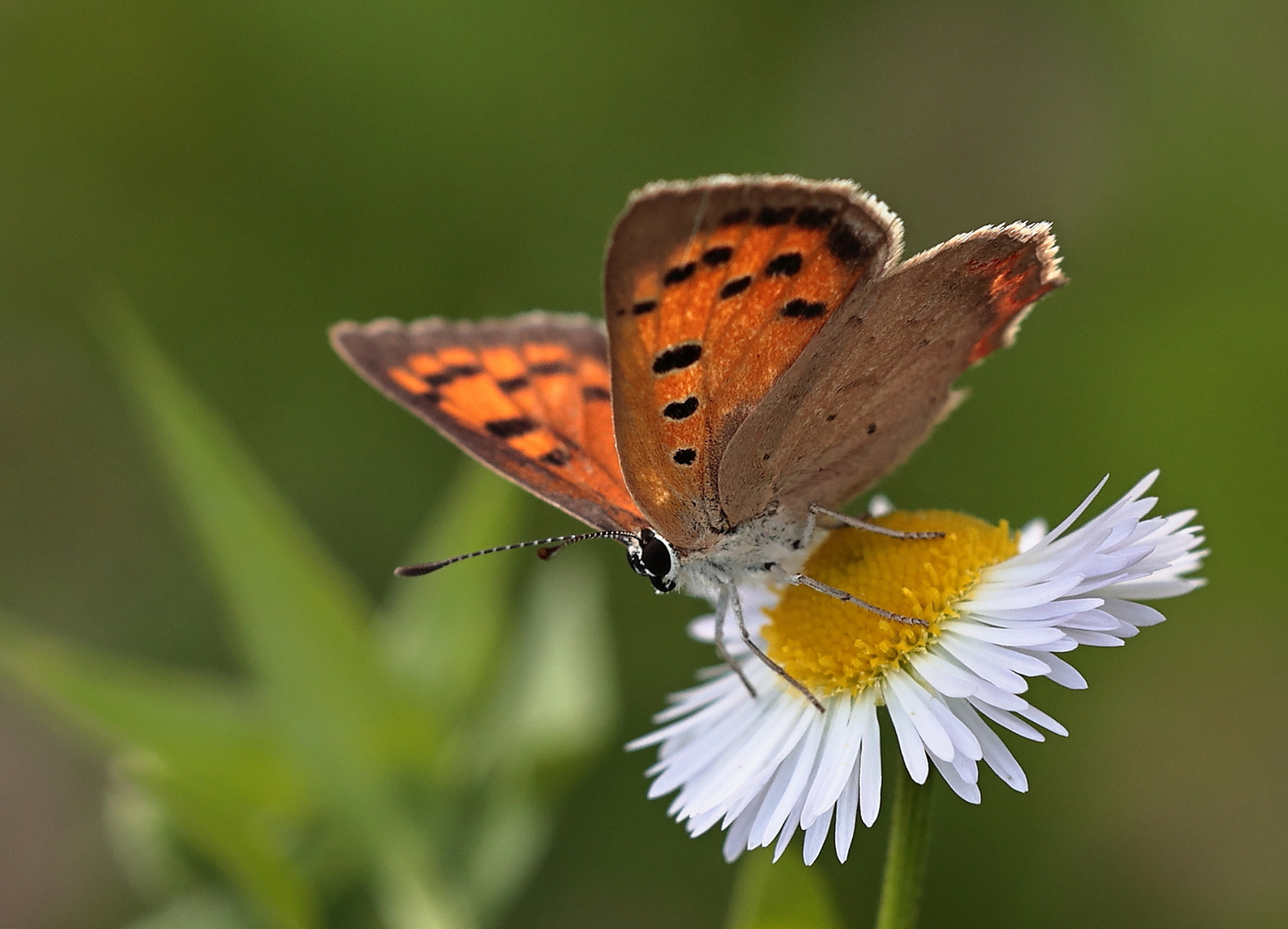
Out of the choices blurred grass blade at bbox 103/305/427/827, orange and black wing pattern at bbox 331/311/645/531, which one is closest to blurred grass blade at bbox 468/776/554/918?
blurred grass blade at bbox 103/305/427/827

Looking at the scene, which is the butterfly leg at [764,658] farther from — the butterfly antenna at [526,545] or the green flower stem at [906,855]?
the green flower stem at [906,855]

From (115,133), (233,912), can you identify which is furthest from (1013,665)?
(115,133)

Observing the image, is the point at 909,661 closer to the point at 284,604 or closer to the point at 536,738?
the point at 536,738

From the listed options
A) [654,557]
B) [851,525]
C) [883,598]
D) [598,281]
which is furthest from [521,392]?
[598,281]

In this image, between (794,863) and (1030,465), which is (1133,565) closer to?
(794,863)

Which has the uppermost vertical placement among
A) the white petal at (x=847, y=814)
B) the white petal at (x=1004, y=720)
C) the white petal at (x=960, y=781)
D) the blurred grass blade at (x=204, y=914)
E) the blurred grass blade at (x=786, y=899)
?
the white petal at (x=1004, y=720)

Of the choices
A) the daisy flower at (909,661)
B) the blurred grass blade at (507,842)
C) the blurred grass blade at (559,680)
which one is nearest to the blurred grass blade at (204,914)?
the blurred grass blade at (507,842)

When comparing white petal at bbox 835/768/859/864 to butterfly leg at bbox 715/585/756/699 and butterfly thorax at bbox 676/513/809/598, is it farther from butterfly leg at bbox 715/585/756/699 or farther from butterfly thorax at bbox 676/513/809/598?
butterfly thorax at bbox 676/513/809/598
